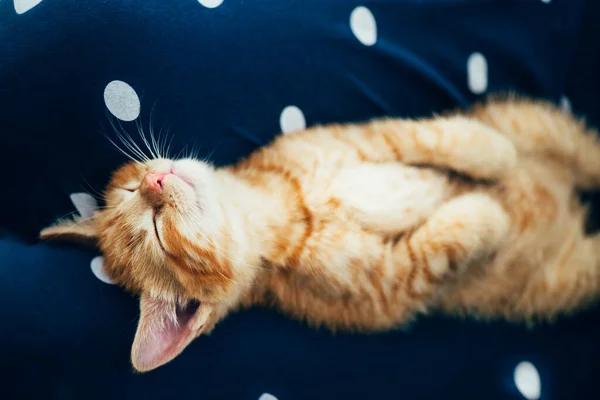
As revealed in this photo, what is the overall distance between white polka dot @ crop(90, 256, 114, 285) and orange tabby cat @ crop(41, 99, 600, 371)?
0.02 metres

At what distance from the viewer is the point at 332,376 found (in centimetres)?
107

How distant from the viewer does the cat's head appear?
3.26 feet

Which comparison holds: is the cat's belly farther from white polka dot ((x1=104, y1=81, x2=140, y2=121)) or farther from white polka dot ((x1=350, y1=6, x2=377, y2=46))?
white polka dot ((x1=104, y1=81, x2=140, y2=121))

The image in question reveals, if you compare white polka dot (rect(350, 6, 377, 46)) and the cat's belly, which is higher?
white polka dot (rect(350, 6, 377, 46))

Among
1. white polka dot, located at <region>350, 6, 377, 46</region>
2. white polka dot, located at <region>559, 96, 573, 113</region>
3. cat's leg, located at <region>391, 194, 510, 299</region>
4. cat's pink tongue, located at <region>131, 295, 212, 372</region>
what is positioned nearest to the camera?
cat's pink tongue, located at <region>131, 295, 212, 372</region>

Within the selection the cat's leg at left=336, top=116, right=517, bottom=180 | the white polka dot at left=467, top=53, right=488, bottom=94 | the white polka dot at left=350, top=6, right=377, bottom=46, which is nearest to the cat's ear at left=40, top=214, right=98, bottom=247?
the cat's leg at left=336, top=116, right=517, bottom=180

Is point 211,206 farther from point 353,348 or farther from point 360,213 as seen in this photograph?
point 353,348

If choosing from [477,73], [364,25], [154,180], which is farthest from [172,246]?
[477,73]

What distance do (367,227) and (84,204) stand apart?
65cm

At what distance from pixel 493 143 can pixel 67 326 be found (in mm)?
998

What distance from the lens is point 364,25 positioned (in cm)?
114

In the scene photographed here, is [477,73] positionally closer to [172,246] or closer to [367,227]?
[367,227]

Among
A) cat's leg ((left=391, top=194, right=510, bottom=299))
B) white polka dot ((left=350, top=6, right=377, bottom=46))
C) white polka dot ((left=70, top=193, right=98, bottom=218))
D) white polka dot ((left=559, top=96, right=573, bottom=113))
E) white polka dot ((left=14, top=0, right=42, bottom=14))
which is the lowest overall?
white polka dot ((left=70, top=193, right=98, bottom=218))

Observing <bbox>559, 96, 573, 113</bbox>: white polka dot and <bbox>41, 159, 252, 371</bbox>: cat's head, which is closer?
<bbox>41, 159, 252, 371</bbox>: cat's head
